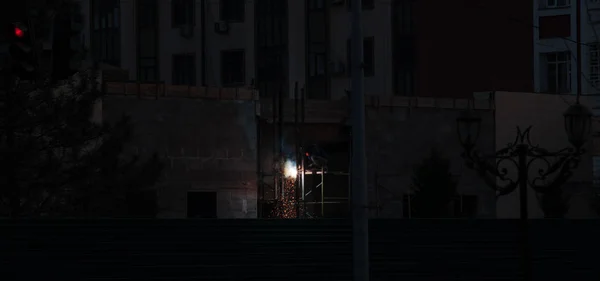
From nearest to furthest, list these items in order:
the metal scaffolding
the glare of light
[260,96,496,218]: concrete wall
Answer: the metal scaffolding → the glare of light → [260,96,496,218]: concrete wall

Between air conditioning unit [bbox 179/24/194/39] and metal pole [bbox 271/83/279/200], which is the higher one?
air conditioning unit [bbox 179/24/194/39]

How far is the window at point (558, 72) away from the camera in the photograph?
45.3 metres

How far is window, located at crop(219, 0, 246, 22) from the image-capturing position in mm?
55250

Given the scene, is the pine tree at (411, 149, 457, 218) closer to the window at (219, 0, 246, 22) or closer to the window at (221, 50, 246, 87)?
the window at (221, 50, 246, 87)

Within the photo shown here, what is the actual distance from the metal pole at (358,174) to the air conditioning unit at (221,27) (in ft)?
119

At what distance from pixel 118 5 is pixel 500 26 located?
1876cm

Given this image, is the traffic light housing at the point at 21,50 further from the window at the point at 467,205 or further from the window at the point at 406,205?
the window at the point at 467,205

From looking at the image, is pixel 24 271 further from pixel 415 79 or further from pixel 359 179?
pixel 415 79

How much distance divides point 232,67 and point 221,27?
76.6 inches

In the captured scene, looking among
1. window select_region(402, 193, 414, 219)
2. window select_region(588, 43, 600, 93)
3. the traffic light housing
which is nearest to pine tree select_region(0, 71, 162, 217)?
window select_region(402, 193, 414, 219)

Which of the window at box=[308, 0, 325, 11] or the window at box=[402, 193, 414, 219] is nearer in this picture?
the window at box=[402, 193, 414, 219]

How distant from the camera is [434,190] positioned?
128 feet

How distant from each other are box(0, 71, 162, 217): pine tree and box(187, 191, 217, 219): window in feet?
22.2

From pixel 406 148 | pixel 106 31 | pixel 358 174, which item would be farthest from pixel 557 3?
pixel 358 174
